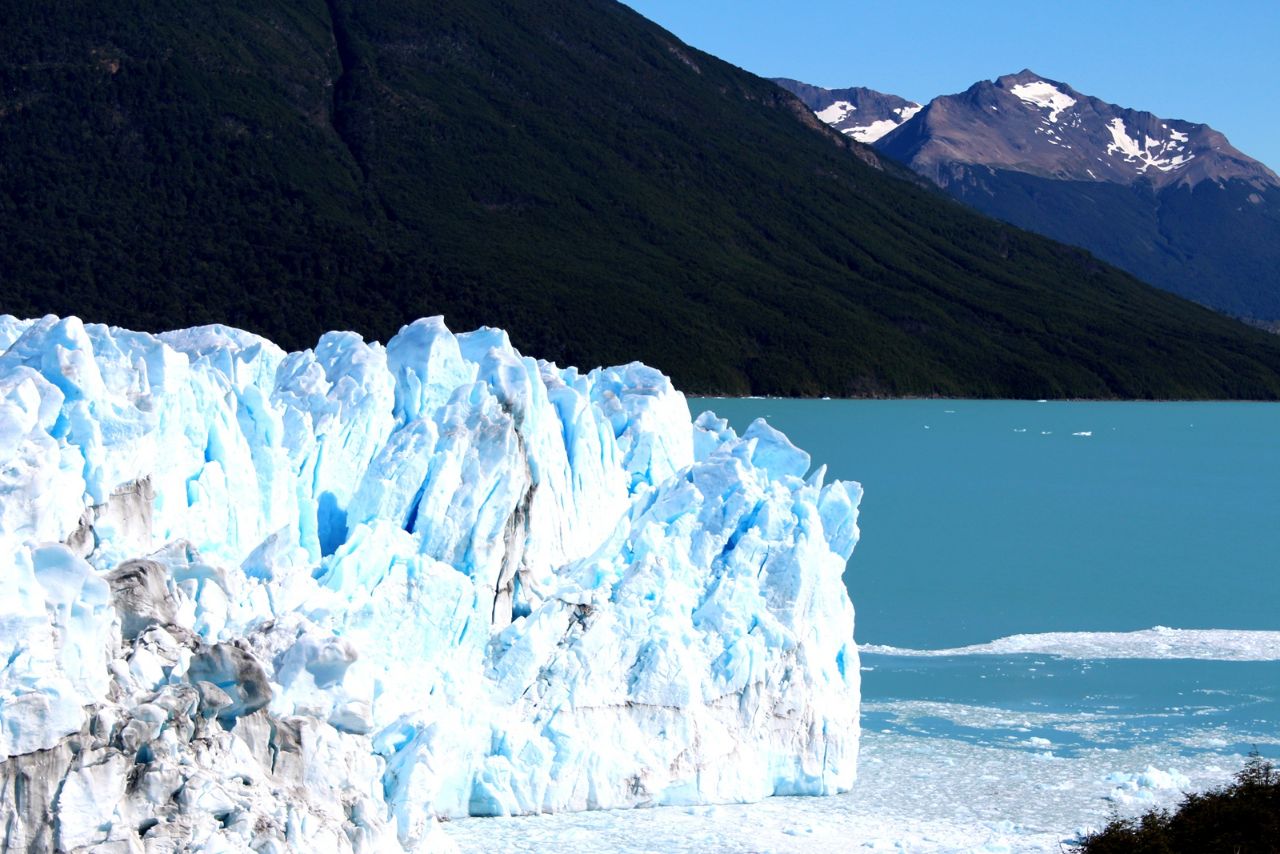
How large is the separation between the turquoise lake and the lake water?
0.06 metres

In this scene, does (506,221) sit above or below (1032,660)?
above

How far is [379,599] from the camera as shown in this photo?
11.7 metres

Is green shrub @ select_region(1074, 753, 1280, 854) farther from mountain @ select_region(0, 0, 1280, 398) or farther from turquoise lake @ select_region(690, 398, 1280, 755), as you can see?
mountain @ select_region(0, 0, 1280, 398)

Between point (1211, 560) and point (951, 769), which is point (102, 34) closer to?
point (1211, 560)

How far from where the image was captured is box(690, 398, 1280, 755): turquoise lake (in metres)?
16.5

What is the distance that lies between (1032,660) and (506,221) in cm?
10282

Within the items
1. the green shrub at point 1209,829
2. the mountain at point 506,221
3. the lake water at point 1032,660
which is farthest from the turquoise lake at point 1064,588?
the mountain at point 506,221

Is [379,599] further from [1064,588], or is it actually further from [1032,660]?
[1064,588]

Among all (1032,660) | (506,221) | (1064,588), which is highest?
(506,221)

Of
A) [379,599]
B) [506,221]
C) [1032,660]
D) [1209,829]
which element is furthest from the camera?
[506,221]

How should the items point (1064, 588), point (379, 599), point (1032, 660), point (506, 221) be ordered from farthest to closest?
point (506, 221) → point (1064, 588) → point (1032, 660) → point (379, 599)

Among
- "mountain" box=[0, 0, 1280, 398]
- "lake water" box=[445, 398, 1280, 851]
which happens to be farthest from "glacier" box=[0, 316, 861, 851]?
"mountain" box=[0, 0, 1280, 398]

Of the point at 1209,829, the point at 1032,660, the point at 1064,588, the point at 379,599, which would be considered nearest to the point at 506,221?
the point at 1064,588

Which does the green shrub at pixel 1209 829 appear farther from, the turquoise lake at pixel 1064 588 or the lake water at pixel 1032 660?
the turquoise lake at pixel 1064 588
